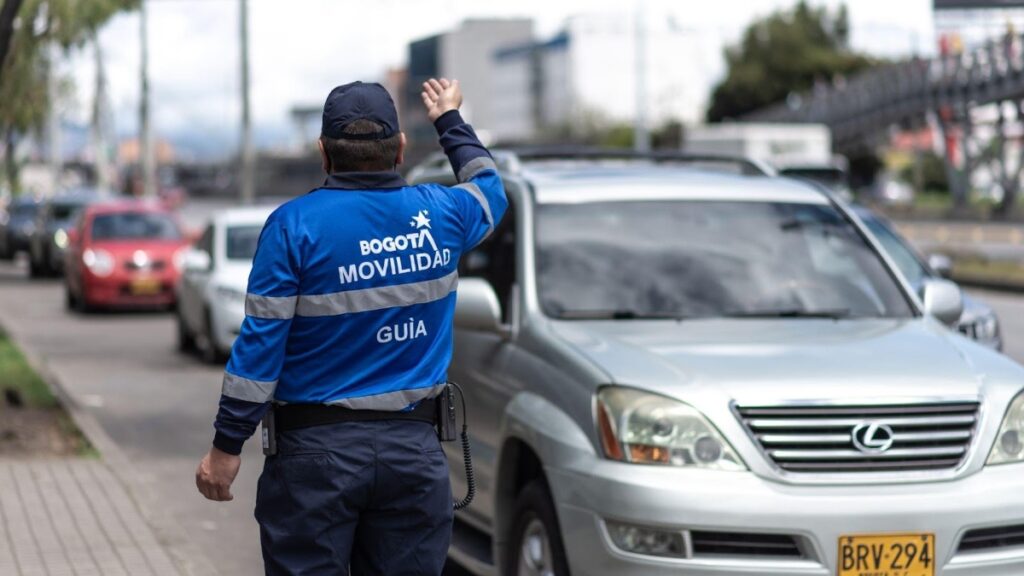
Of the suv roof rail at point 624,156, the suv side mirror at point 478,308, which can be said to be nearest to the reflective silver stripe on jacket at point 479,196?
the suv side mirror at point 478,308

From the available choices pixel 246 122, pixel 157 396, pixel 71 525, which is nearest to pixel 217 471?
pixel 71 525

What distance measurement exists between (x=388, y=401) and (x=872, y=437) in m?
1.93

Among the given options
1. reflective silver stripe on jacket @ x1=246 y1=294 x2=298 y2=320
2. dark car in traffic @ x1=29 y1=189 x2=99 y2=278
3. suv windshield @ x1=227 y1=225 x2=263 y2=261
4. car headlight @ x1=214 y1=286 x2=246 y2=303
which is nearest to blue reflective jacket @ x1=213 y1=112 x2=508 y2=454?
reflective silver stripe on jacket @ x1=246 y1=294 x2=298 y2=320

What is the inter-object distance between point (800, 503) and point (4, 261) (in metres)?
44.3

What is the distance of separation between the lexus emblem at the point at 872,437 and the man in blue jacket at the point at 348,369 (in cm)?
169

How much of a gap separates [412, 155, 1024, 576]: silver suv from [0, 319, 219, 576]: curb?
125 centimetres

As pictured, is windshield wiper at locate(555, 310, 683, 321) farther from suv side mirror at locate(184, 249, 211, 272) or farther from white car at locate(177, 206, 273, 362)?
suv side mirror at locate(184, 249, 211, 272)

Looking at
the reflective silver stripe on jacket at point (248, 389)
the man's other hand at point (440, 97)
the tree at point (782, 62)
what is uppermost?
the tree at point (782, 62)

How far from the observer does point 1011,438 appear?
19.2ft

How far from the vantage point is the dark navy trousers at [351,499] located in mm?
4312

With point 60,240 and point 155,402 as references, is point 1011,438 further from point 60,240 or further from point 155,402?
point 60,240

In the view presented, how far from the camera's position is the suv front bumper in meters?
5.45

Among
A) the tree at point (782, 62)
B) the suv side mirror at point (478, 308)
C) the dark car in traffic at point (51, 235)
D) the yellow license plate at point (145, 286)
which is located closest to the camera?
the suv side mirror at point (478, 308)

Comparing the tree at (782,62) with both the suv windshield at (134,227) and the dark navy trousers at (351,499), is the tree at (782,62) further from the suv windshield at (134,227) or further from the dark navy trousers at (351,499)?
the dark navy trousers at (351,499)
